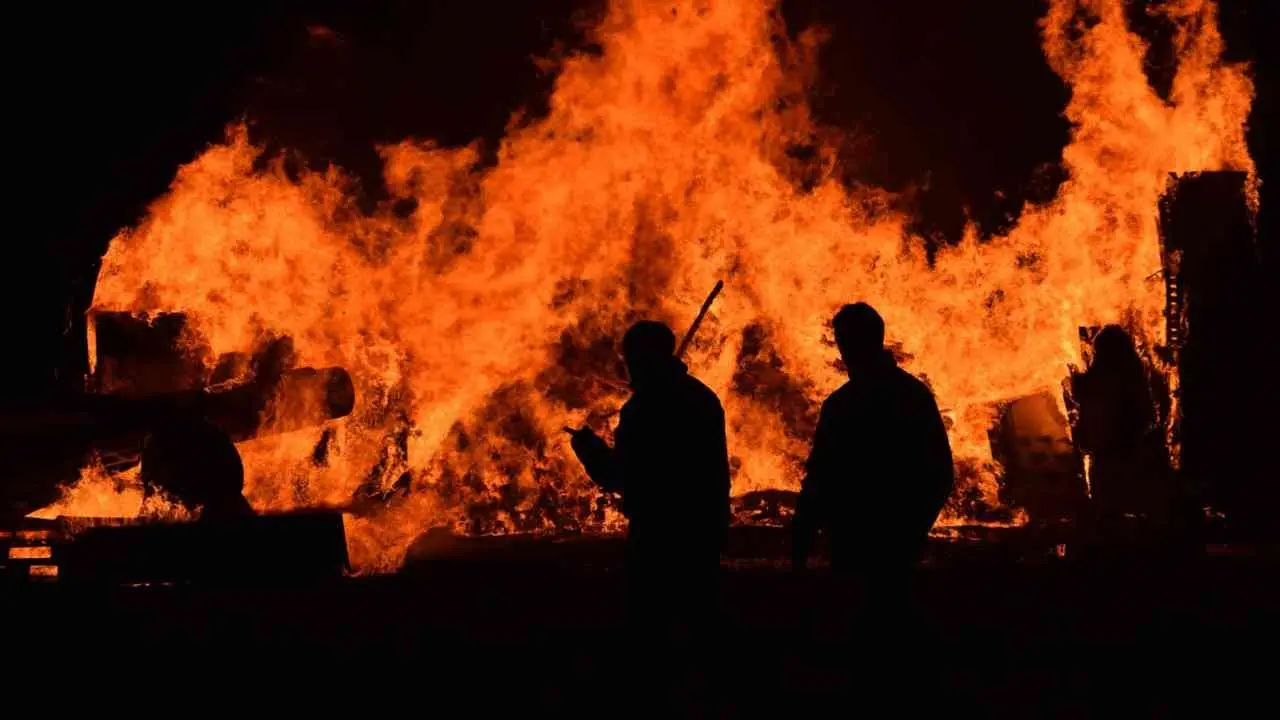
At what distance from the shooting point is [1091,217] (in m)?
7.68

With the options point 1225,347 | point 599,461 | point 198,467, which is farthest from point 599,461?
point 1225,347

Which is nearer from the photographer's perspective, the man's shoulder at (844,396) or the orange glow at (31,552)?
the man's shoulder at (844,396)

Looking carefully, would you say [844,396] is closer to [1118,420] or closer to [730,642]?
[730,642]

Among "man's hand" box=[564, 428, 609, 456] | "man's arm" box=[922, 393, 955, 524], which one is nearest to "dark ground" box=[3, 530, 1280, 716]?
"man's arm" box=[922, 393, 955, 524]

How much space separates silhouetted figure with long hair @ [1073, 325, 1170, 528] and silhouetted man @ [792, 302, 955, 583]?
135 inches

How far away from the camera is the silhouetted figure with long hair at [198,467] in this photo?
19.9ft

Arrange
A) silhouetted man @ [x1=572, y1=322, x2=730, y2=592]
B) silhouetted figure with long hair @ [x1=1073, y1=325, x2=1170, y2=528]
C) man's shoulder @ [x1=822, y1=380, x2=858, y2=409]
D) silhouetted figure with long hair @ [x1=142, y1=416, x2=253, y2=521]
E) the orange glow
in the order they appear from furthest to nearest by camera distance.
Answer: silhouetted figure with long hair @ [x1=1073, y1=325, x2=1170, y2=528]
silhouetted figure with long hair @ [x1=142, y1=416, x2=253, y2=521]
the orange glow
silhouetted man @ [x1=572, y1=322, x2=730, y2=592]
man's shoulder @ [x1=822, y1=380, x2=858, y2=409]

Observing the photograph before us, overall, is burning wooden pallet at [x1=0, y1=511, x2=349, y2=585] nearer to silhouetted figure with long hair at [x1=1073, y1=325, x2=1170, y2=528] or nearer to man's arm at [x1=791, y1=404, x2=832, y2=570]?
man's arm at [x1=791, y1=404, x2=832, y2=570]

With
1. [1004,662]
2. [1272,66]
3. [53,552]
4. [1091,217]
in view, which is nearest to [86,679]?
[53,552]

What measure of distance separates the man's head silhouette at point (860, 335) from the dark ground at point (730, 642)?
854 mm

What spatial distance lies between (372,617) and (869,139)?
21.0 feet

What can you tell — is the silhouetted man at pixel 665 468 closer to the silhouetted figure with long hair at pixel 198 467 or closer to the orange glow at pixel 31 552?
the silhouetted figure with long hair at pixel 198 467

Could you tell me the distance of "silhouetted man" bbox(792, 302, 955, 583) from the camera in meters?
3.41

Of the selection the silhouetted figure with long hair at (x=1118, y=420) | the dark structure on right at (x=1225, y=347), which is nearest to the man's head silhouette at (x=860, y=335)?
the silhouetted figure with long hair at (x=1118, y=420)
